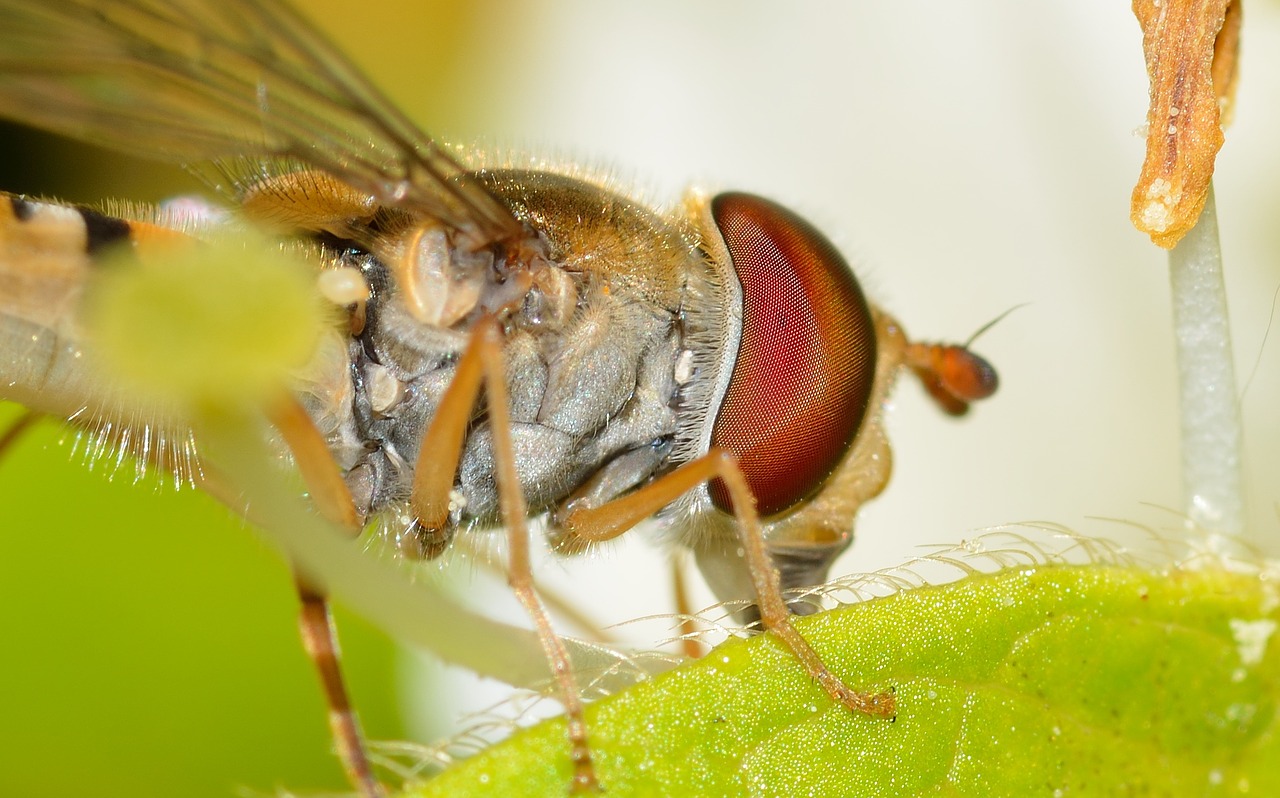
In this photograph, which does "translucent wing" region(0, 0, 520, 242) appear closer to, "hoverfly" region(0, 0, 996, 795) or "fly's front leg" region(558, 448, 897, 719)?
"hoverfly" region(0, 0, 996, 795)

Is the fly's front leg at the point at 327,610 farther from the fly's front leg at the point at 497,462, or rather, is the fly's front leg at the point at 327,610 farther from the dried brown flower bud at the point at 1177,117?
the dried brown flower bud at the point at 1177,117

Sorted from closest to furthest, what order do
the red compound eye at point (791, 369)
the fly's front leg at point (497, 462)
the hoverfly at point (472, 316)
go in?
the fly's front leg at point (497, 462), the hoverfly at point (472, 316), the red compound eye at point (791, 369)

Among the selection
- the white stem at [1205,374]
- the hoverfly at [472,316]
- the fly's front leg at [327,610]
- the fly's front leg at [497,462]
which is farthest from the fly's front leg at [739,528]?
the white stem at [1205,374]

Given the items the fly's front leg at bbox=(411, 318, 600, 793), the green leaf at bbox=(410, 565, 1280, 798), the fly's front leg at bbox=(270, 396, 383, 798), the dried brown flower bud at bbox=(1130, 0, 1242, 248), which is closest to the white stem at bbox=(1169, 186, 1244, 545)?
the dried brown flower bud at bbox=(1130, 0, 1242, 248)

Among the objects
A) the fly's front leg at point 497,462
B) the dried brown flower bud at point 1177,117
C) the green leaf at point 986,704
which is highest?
the dried brown flower bud at point 1177,117

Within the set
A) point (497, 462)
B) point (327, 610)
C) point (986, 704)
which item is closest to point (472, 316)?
point (497, 462)
